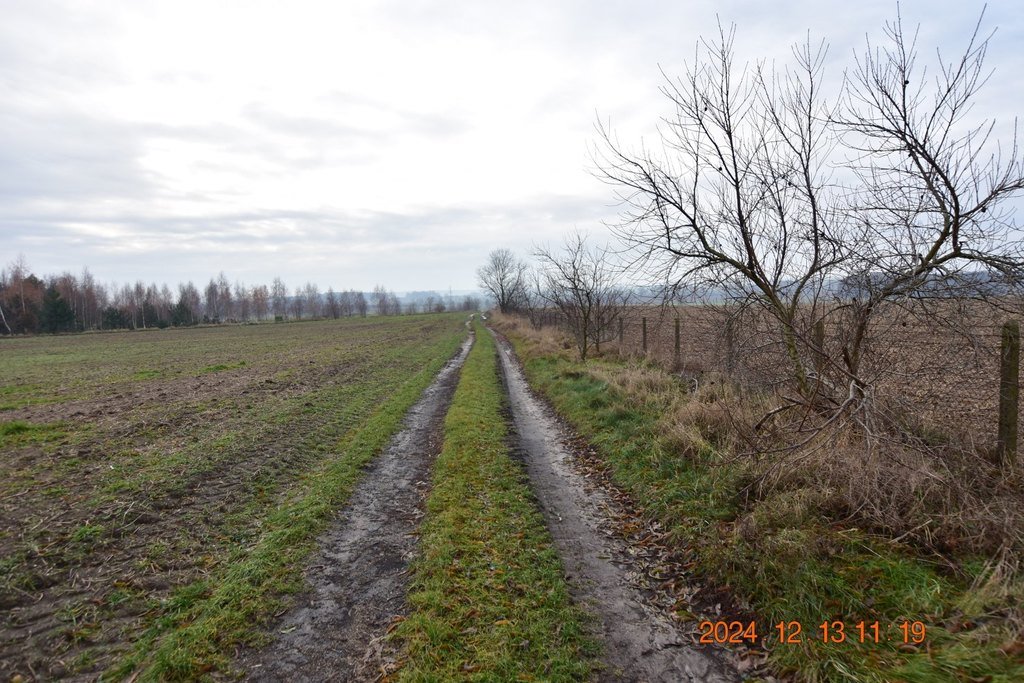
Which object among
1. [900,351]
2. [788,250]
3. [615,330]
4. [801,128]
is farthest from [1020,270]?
[615,330]

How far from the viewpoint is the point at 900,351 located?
6.45 m

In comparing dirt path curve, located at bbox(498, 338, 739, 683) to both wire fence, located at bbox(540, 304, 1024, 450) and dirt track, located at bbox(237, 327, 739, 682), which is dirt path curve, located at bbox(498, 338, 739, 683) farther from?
wire fence, located at bbox(540, 304, 1024, 450)

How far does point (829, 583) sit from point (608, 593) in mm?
1720

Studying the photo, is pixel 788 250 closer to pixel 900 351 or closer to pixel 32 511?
pixel 900 351

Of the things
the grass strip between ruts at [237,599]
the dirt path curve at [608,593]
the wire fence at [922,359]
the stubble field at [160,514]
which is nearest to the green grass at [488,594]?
the dirt path curve at [608,593]

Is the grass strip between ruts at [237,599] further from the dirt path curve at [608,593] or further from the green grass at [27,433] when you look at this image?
the green grass at [27,433]

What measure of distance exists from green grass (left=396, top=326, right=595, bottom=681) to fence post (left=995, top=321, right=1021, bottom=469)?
4707 millimetres

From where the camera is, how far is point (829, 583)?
3.80 metres

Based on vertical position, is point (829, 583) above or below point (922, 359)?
Answer: below

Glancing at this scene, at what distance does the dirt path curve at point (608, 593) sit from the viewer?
3.43m

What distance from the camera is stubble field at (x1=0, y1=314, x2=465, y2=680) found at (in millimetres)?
3846

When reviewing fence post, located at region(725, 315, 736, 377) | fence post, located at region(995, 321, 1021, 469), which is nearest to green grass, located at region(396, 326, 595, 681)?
fence post, located at region(725, 315, 736, 377)

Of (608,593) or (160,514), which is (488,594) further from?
(160,514)
